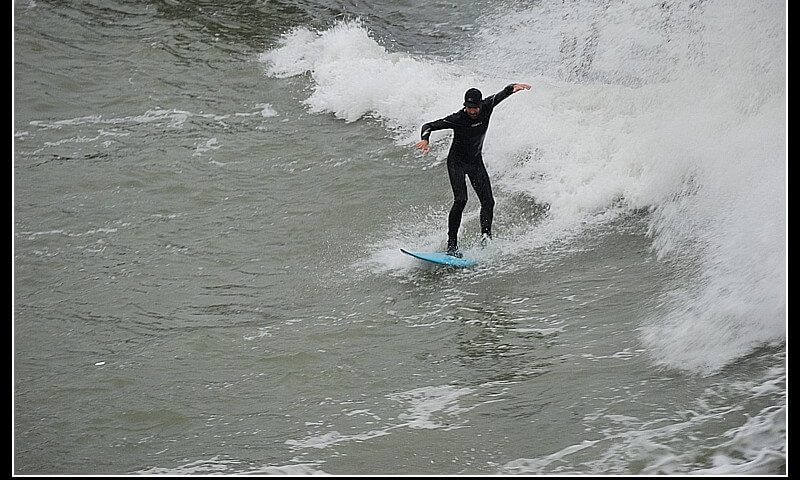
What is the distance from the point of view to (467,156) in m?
8.80

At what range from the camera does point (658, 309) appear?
7176 millimetres

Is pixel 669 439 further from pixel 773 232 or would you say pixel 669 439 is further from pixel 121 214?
pixel 121 214

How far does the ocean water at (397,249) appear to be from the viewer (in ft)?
19.3

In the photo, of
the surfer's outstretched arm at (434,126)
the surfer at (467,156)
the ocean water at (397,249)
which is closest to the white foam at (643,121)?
the ocean water at (397,249)

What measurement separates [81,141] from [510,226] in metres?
6.69

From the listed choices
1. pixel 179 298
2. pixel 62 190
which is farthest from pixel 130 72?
pixel 179 298

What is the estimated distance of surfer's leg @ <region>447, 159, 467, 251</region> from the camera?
874 cm

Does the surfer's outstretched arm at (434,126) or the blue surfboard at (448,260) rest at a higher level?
the surfer's outstretched arm at (434,126)

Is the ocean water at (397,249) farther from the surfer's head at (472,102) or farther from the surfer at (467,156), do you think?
the surfer's head at (472,102)

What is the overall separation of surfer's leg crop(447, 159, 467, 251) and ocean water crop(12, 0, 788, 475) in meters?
0.39

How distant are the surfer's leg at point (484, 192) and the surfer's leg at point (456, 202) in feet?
0.38

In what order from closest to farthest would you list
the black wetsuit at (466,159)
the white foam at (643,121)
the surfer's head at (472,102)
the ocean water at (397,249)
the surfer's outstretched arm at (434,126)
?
the ocean water at (397,249) < the white foam at (643,121) < the surfer's head at (472,102) < the surfer's outstretched arm at (434,126) < the black wetsuit at (466,159)

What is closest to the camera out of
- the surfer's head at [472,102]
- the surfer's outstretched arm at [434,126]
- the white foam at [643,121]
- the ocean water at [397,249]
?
the ocean water at [397,249]

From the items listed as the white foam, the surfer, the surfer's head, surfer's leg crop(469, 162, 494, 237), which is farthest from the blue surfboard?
the surfer's head
